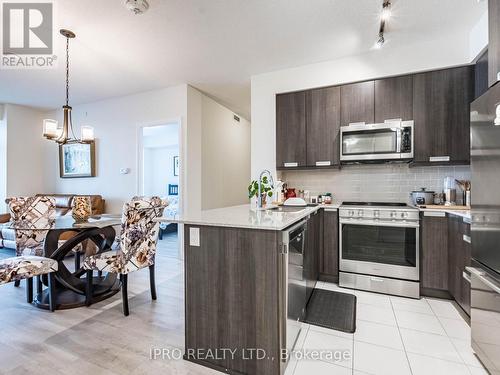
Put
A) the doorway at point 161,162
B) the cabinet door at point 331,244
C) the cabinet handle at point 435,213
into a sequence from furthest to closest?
the doorway at point 161,162
the cabinet door at point 331,244
the cabinet handle at point 435,213

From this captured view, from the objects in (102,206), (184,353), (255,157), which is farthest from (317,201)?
(102,206)

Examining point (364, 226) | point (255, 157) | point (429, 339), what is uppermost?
point (255, 157)

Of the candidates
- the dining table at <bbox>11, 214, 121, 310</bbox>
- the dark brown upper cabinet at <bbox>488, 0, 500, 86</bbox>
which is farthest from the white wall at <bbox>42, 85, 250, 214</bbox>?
the dark brown upper cabinet at <bbox>488, 0, 500, 86</bbox>

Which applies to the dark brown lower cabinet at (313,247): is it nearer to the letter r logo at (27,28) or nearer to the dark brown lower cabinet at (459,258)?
the dark brown lower cabinet at (459,258)

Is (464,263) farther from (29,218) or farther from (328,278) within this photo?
(29,218)

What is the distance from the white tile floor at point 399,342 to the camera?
165cm

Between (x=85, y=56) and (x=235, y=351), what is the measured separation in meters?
3.92

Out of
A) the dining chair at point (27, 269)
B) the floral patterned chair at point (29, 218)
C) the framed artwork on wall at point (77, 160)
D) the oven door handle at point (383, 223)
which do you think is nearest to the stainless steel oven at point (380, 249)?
the oven door handle at point (383, 223)

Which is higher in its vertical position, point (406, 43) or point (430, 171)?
point (406, 43)

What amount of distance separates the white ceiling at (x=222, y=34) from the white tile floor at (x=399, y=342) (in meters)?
2.96

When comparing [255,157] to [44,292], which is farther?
[255,157]

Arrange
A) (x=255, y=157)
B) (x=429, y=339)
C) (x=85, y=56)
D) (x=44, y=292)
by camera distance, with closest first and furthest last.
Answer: (x=429, y=339)
(x=44, y=292)
(x=85, y=56)
(x=255, y=157)

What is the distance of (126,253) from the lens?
239cm

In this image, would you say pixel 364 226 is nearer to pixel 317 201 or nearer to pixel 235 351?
pixel 317 201
